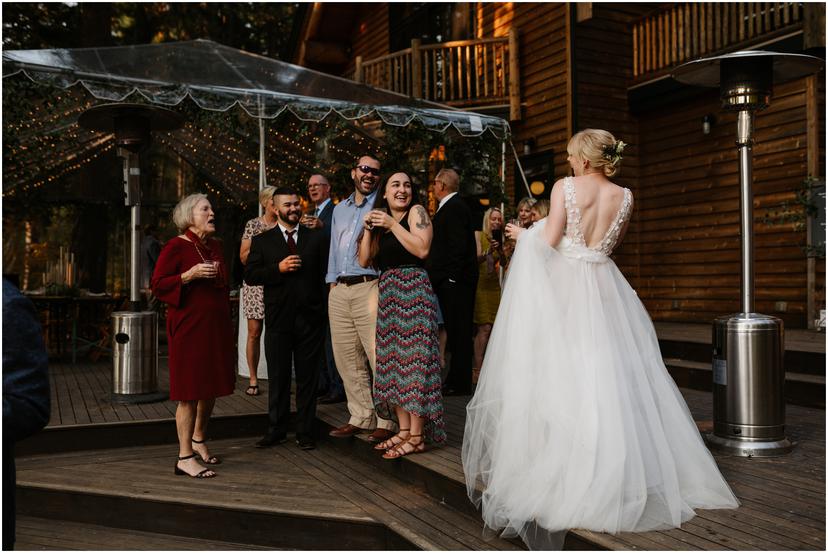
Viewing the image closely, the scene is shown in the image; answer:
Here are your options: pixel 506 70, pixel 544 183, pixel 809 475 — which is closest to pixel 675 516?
pixel 809 475

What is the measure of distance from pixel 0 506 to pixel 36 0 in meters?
16.2

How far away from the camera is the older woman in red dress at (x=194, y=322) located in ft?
14.1

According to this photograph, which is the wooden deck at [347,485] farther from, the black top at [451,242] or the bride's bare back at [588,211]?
the bride's bare back at [588,211]

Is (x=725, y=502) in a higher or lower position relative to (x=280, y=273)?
lower

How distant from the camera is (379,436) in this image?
466 cm

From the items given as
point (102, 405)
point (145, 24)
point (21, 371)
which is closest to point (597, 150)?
point (21, 371)

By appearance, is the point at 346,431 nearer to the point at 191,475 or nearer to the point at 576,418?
the point at 191,475

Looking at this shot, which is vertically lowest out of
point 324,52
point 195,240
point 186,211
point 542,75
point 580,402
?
point 580,402

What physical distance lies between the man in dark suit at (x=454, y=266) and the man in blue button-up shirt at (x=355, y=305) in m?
1.19

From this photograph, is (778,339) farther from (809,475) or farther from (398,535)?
(398,535)

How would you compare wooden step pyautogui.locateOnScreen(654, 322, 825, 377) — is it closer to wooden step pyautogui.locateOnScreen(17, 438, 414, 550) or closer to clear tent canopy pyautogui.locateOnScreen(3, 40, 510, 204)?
clear tent canopy pyautogui.locateOnScreen(3, 40, 510, 204)

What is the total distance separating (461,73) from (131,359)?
817 cm

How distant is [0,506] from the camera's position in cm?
161

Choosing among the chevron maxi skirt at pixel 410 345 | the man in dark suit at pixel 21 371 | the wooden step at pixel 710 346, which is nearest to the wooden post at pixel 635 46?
the wooden step at pixel 710 346
